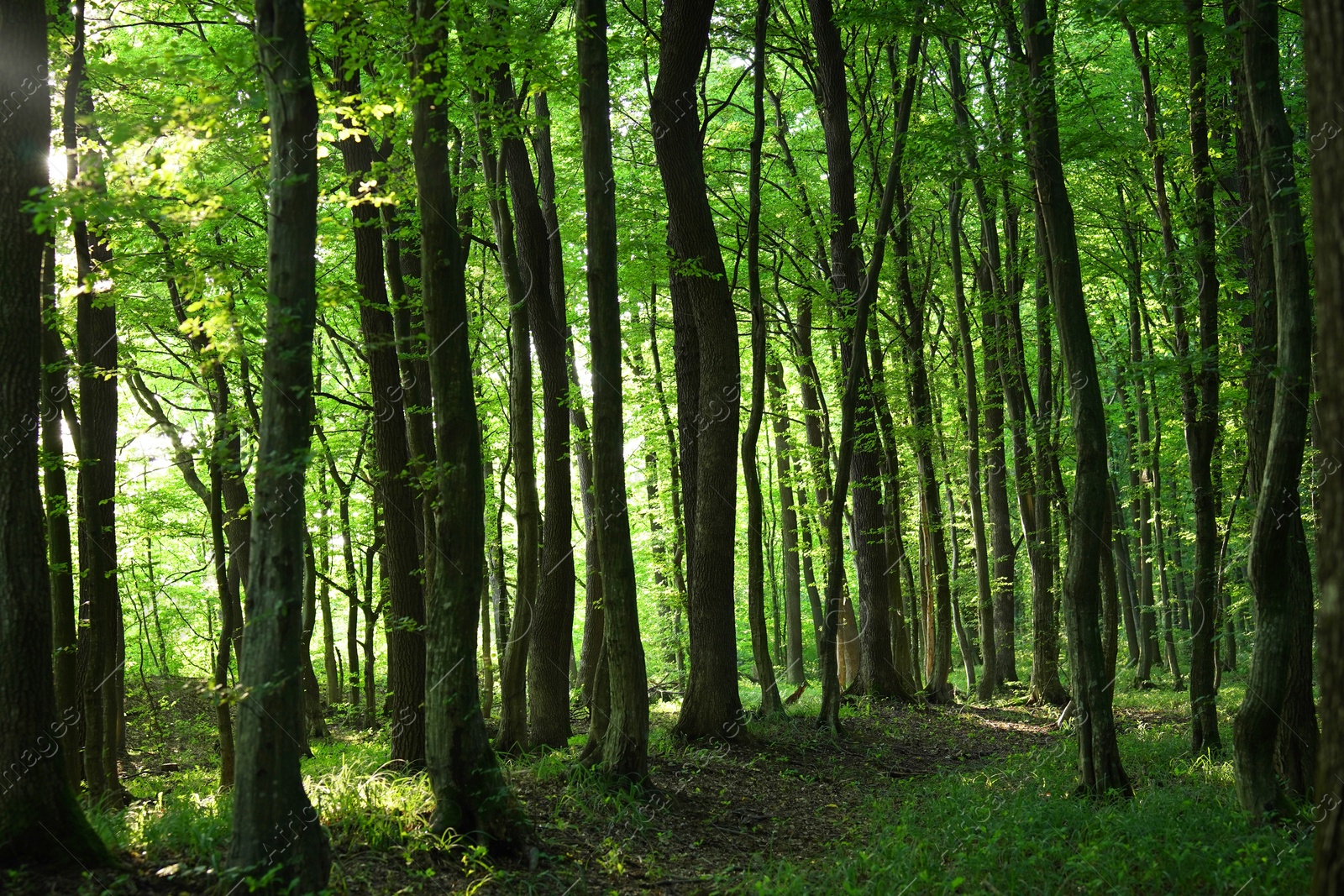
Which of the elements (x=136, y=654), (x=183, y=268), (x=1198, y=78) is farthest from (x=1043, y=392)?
(x=136, y=654)

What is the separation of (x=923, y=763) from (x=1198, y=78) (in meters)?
8.03

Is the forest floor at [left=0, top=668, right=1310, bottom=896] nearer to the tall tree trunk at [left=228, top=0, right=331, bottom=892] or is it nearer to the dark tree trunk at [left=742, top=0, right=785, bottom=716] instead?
the tall tree trunk at [left=228, top=0, right=331, bottom=892]

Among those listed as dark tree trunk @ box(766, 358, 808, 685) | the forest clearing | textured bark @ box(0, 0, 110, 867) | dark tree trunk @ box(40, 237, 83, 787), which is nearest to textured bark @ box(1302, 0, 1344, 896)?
the forest clearing

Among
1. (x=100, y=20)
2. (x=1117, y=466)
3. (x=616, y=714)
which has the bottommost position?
(x=616, y=714)

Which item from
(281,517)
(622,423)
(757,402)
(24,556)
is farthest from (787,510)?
(24,556)

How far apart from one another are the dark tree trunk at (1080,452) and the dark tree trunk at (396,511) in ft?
20.1

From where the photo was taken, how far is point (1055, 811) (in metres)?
7.10

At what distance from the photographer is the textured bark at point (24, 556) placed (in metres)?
4.87

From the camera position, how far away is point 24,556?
16.9 ft

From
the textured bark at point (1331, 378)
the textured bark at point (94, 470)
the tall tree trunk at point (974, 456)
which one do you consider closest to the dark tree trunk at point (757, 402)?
the tall tree trunk at point (974, 456)

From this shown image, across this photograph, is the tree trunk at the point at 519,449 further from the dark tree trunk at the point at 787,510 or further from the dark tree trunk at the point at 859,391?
the dark tree trunk at the point at 787,510

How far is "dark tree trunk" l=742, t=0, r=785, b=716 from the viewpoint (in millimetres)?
10711

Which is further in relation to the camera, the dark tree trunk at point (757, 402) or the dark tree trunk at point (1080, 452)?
the dark tree trunk at point (757, 402)

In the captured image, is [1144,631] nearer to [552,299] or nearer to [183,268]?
[552,299]
